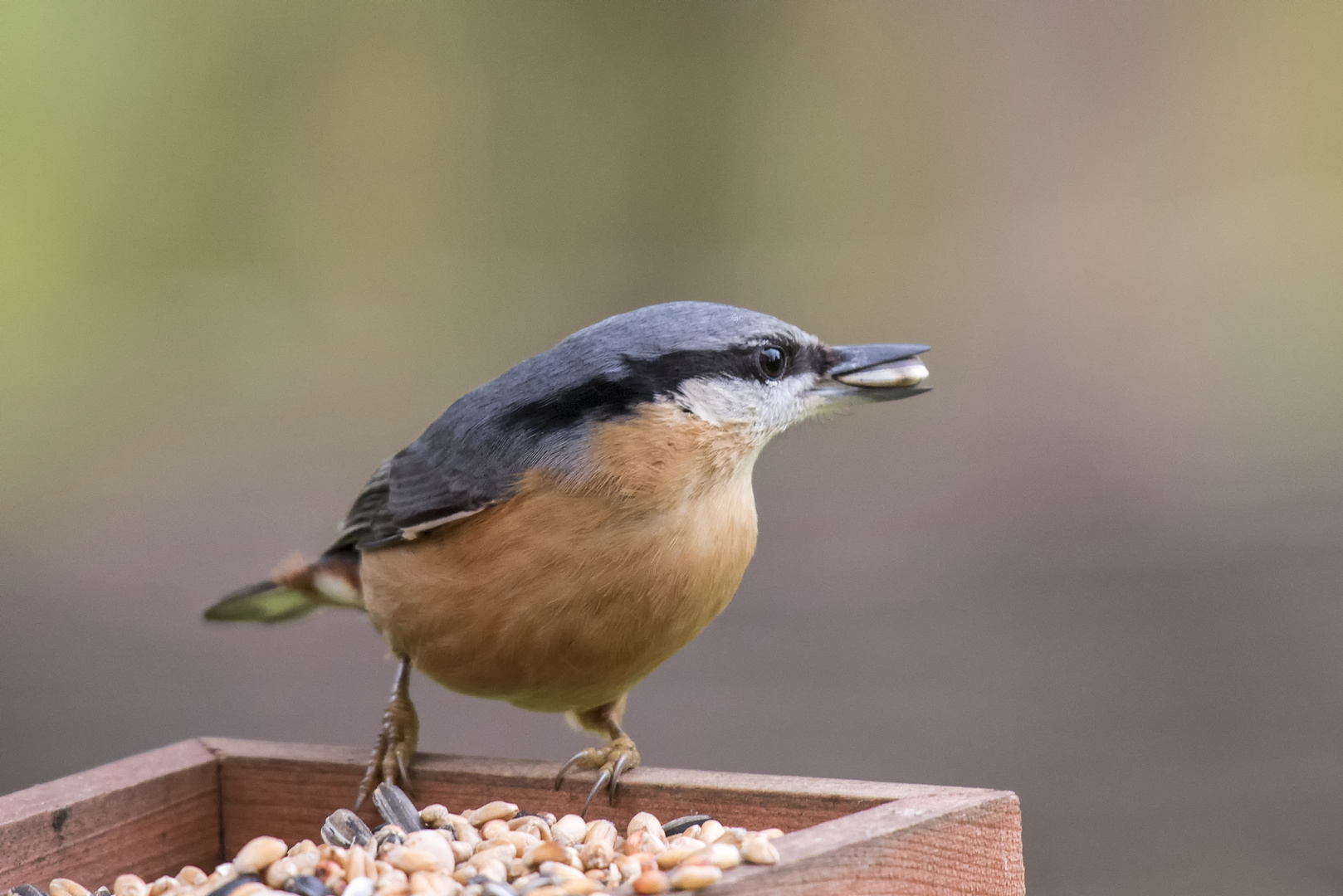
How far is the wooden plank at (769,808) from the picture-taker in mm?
2006

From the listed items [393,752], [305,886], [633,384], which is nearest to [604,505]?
[633,384]

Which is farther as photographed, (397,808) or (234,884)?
(397,808)

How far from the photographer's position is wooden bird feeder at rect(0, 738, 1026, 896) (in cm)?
205

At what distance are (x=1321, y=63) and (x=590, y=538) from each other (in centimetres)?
541

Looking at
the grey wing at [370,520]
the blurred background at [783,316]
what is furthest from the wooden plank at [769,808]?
the blurred background at [783,316]

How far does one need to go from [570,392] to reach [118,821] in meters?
1.23

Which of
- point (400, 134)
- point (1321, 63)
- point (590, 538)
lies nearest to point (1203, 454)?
point (1321, 63)

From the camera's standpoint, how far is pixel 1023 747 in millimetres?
5480

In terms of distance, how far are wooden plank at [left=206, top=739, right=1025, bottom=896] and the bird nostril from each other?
2.84 feet

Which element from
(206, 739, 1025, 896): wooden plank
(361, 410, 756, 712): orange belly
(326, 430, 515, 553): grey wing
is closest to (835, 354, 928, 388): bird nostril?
(361, 410, 756, 712): orange belly

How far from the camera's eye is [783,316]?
7.81m

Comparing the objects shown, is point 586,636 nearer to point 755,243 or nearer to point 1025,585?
point 1025,585

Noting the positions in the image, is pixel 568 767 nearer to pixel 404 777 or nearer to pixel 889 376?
pixel 404 777

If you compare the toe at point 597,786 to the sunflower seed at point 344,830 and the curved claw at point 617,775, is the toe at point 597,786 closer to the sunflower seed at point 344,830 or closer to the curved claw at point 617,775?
the curved claw at point 617,775
